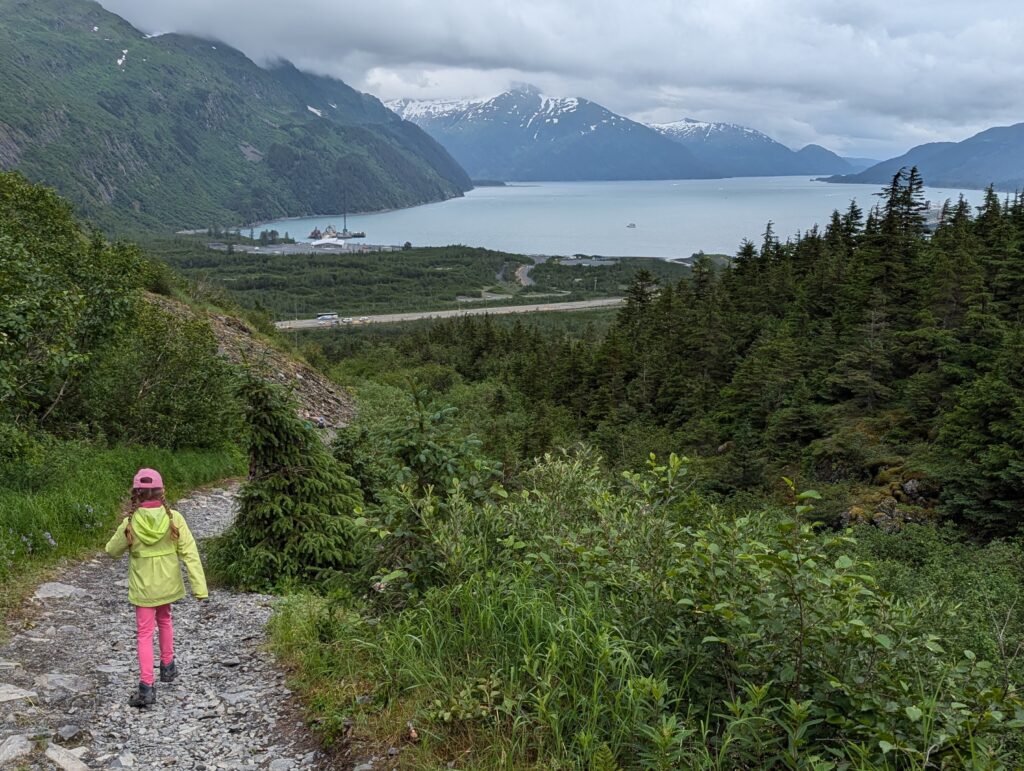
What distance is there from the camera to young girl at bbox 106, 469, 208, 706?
5.11 m

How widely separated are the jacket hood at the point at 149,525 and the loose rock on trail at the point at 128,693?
112 centimetres

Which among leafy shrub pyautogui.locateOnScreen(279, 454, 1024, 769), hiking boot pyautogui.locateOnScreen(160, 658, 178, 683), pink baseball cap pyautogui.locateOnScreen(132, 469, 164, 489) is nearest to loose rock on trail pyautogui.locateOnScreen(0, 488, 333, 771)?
hiking boot pyautogui.locateOnScreen(160, 658, 178, 683)

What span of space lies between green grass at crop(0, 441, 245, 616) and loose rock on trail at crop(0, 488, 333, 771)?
1.48 feet

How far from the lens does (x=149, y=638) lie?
5.02m

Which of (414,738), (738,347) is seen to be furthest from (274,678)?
(738,347)

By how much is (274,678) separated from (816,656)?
12.9 ft

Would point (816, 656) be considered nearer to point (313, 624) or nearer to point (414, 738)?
point (414, 738)

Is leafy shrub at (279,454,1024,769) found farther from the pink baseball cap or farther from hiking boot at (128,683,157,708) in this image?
the pink baseball cap

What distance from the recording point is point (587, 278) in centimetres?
14400

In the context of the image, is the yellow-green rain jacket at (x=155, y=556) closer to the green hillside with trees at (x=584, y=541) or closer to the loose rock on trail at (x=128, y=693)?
the loose rock on trail at (x=128, y=693)

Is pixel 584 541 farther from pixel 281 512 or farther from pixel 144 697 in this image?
pixel 281 512

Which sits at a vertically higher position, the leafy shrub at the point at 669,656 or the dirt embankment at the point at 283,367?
the leafy shrub at the point at 669,656

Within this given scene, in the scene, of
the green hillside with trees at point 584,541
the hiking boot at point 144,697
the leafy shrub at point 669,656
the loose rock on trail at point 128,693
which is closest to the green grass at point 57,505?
the green hillside with trees at point 584,541

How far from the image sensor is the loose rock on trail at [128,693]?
4273 mm
